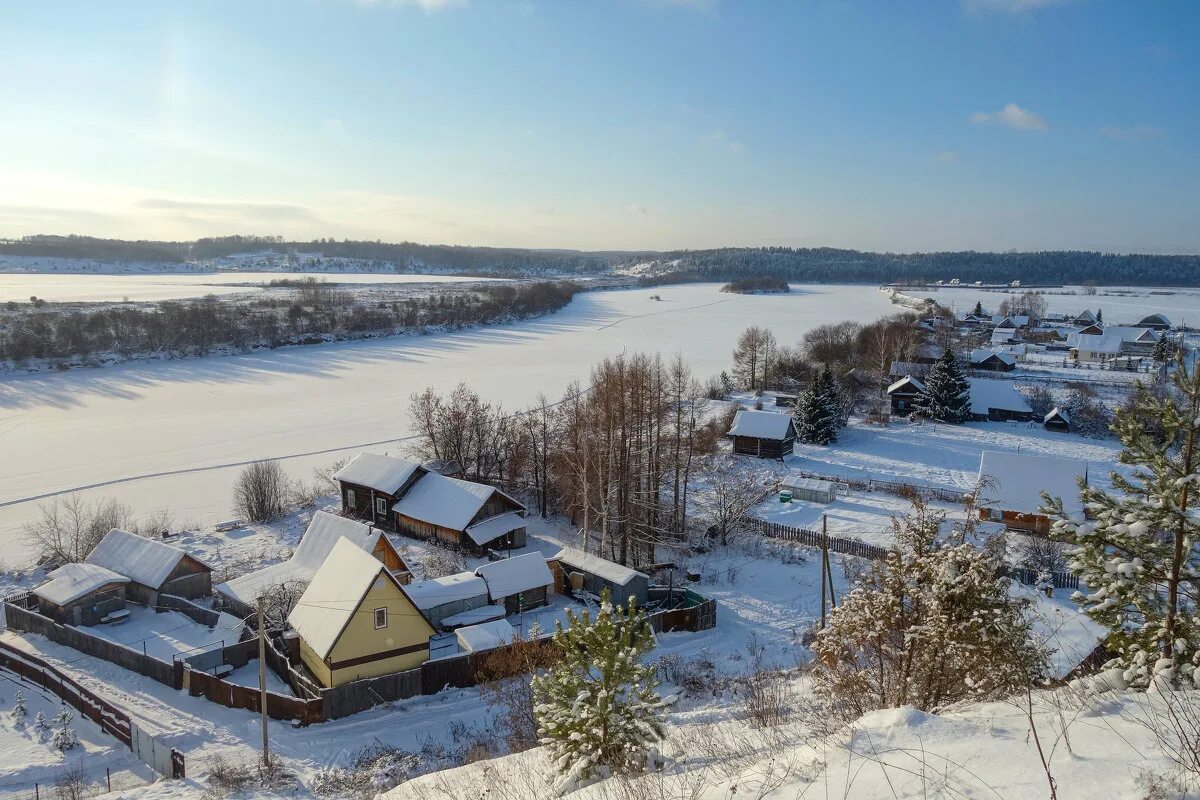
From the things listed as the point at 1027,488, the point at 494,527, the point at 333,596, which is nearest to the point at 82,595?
the point at 333,596

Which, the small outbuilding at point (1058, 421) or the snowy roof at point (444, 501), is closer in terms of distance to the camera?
the snowy roof at point (444, 501)

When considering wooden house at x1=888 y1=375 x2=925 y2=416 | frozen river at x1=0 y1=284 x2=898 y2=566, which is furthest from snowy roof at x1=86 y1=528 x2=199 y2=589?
wooden house at x1=888 y1=375 x2=925 y2=416

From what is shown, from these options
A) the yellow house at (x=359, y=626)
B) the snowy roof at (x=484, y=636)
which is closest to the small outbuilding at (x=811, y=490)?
the snowy roof at (x=484, y=636)

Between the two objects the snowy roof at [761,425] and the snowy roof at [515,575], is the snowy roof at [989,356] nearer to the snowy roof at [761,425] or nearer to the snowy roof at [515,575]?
the snowy roof at [761,425]

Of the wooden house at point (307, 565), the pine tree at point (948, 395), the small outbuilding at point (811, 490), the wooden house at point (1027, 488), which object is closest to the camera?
the wooden house at point (307, 565)

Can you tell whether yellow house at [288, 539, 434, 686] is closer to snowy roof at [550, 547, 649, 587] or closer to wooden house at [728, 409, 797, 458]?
snowy roof at [550, 547, 649, 587]

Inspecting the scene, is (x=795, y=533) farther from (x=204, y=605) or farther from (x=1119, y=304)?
(x=1119, y=304)

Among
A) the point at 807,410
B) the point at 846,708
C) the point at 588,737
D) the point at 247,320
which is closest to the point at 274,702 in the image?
the point at 588,737
